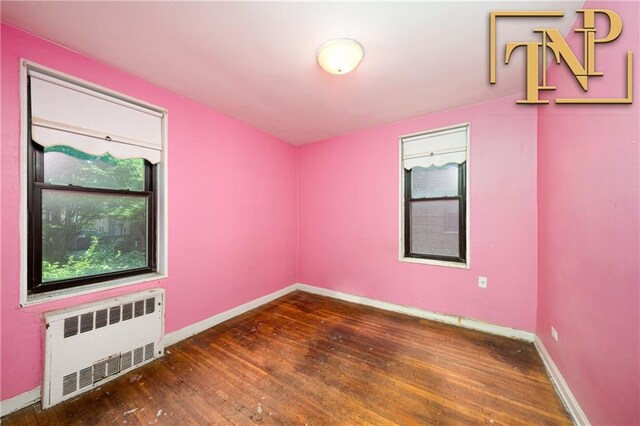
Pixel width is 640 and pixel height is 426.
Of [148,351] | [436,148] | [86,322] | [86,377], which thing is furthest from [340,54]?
[86,377]

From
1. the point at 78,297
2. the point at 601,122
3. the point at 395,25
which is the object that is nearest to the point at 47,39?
the point at 78,297

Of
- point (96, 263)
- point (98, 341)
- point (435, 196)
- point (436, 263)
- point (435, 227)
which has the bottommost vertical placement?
point (98, 341)

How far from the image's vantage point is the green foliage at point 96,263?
1.86 meters

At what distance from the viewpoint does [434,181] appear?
3111mm

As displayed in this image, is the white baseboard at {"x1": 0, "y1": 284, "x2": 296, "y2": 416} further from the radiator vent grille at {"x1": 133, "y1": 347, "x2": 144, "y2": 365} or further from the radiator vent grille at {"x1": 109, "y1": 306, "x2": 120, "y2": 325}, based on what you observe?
the radiator vent grille at {"x1": 109, "y1": 306, "x2": 120, "y2": 325}

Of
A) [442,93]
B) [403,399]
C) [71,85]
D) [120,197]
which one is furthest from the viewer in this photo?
[442,93]

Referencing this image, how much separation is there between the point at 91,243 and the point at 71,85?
1324mm

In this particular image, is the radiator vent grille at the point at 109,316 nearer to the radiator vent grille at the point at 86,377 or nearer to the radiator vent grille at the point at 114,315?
the radiator vent grille at the point at 114,315

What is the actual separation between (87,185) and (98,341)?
4.33 ft

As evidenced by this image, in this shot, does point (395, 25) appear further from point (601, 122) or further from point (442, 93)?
point (601, 122)

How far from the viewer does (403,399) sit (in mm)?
1715

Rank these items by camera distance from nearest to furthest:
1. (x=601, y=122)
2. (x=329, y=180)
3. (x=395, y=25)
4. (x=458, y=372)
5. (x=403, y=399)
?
1. (x=601, y=122)
2. (x=395, y=25)
3. (x=403, y=399)
4. (x=458, y=372)
5. (x=329, y=180)

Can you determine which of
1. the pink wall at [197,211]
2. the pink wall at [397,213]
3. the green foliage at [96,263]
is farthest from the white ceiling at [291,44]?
the green foliage at [96,263]

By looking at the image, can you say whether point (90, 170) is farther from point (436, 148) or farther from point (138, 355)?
point (436, 148)
